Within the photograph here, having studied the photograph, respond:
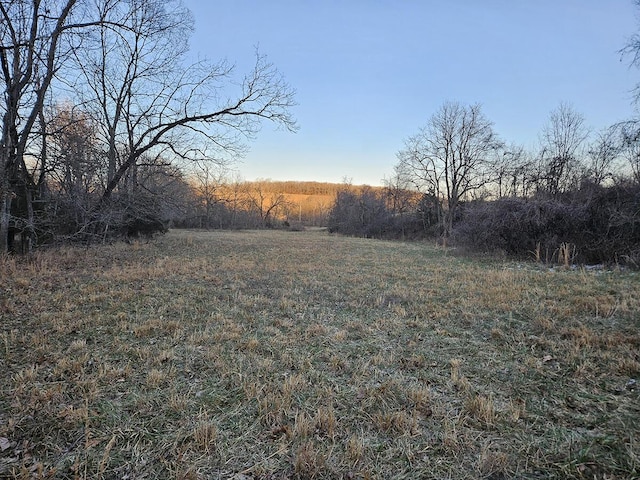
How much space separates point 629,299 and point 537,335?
9.65 feet

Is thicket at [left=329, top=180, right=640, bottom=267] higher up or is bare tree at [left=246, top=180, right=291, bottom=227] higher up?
bare tree at [left=246, top=180, right=291, bottom=227]

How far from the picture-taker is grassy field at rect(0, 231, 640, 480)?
2346 mm

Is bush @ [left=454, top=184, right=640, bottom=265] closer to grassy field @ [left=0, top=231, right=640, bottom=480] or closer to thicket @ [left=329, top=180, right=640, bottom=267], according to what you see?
thicket @ [left=329, top=180, right=640, bottom=267]

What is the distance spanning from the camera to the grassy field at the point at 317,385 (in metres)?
2.35

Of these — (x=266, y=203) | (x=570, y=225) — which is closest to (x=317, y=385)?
(x=570, y=225)

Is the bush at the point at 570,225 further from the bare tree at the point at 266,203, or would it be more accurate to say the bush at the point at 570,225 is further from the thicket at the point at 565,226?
the bare tree at the point at 266,203

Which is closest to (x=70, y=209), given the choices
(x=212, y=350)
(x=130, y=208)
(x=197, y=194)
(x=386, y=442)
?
(x=130, y=208)

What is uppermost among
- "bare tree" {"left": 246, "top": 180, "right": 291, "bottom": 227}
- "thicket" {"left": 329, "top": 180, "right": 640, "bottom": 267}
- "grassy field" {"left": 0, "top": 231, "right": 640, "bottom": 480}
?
"bare tree" {"left": 246, "top": 180, "right": 291, "bottom": 227}

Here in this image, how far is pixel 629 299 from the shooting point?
612 cm

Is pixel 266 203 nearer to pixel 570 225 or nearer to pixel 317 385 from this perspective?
pixel 570 225

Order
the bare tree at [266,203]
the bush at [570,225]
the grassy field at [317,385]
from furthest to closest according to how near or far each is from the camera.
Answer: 1. the bare tree at [266,203]
2. the bush at [570,225]
3. the grassy field at [317,385]

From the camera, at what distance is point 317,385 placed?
3393mm

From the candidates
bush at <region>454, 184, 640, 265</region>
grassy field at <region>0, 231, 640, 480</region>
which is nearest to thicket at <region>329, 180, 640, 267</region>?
bush at <region>454, 184, 640, 265</region>

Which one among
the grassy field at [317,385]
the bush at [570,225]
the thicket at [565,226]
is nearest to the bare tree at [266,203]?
the thicket at [565,226]
